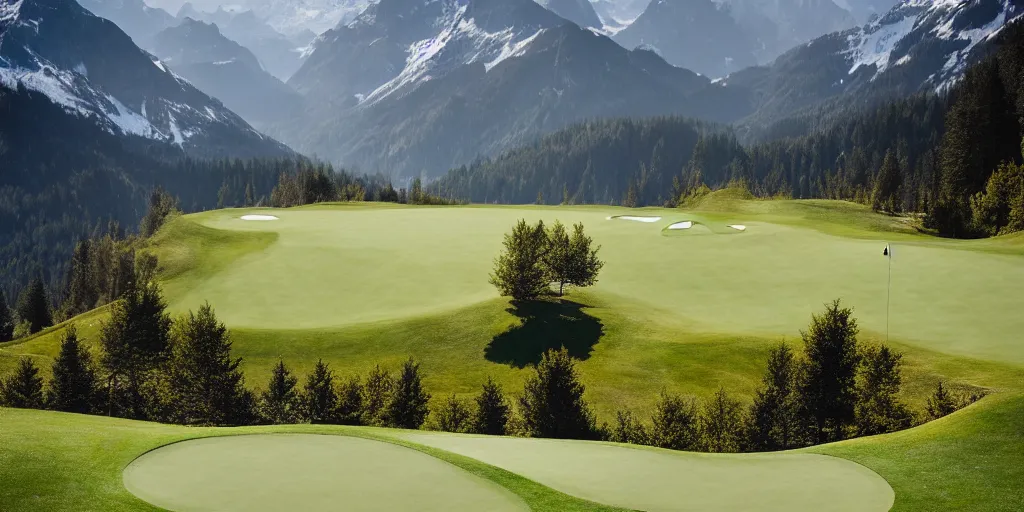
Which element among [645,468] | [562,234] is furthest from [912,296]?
[645,468]

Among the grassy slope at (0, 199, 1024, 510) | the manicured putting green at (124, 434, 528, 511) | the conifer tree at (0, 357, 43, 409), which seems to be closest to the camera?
the manicured putting green at (124, 434, 528, 511)

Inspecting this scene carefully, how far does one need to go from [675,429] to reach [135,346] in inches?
1701

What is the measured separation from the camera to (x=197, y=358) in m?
53.1

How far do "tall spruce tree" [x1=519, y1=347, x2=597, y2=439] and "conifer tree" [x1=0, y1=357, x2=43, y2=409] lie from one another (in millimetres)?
35848

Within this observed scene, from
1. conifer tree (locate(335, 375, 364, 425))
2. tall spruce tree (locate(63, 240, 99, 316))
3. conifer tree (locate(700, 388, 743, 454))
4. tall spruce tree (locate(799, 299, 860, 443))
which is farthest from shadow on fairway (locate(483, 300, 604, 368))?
tall spruce tree (locate(63, 240, 99, 316))

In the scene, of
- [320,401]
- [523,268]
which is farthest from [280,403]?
[523,268]

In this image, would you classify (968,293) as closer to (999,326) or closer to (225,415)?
(999,326)

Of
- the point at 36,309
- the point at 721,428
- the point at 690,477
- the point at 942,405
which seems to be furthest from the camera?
the point at 36,309

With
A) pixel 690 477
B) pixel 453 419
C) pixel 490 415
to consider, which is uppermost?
pixel 690 477

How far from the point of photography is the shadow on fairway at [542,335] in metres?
68.3

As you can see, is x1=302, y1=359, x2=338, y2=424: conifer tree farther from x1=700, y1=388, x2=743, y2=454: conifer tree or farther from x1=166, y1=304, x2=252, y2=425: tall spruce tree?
x1=700, y1=388, x2=743, y2=454: conifer tree

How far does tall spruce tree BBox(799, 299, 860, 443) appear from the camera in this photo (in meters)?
47.4

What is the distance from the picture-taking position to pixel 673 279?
82.2 metres

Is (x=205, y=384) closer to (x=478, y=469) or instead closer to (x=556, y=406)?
(x=556, y=406)
